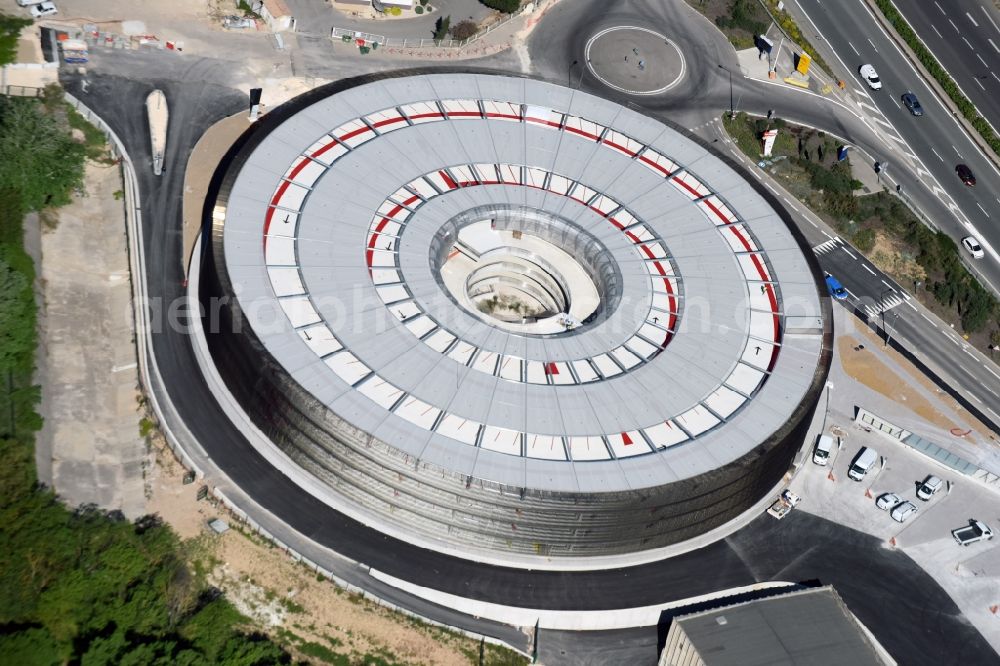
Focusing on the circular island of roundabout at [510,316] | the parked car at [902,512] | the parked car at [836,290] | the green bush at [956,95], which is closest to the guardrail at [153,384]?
the circular island of roundabout at [510,316]

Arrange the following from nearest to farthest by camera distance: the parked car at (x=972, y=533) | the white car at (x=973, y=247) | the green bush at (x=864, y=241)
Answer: the parked car at (x=972, y=533) → the green bush at (x=864, y=241) → the white car at (x=973, y=247)

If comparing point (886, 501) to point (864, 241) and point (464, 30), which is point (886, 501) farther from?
point (464, 30)

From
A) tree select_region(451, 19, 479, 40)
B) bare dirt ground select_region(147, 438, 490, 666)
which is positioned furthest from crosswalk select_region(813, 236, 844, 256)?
bare dirt ground select_region(147, 438, 490, 666)

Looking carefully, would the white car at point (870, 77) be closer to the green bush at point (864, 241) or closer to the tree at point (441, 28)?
the green bush at point (864, 241)

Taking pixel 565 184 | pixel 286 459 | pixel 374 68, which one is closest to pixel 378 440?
pixel 286 459

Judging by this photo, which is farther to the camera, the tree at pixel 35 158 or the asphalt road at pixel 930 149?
the asphalt road at pixel 930 149

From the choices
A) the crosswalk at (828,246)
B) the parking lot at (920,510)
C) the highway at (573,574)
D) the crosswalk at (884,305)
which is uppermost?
the crosswalk at (828,246)

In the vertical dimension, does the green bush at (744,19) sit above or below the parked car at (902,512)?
above

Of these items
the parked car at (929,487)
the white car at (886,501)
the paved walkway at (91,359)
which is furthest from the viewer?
the parked car at (929,487)
